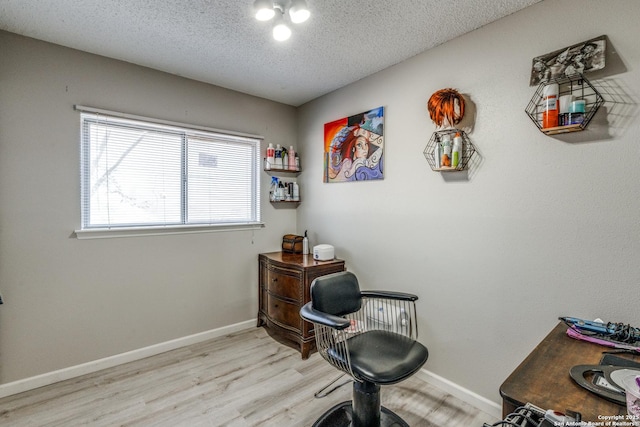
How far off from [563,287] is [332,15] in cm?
206

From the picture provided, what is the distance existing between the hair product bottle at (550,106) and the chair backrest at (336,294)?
1458 mm

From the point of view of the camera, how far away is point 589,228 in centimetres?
158

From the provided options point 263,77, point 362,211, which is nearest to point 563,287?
point 362,211

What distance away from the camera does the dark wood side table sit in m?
0.85

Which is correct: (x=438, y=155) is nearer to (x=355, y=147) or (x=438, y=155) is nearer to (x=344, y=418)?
(x=355, y=147)

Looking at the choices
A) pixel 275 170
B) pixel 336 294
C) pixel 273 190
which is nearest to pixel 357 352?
pixel 336 294

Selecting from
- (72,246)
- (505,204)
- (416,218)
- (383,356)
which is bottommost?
(383,356)

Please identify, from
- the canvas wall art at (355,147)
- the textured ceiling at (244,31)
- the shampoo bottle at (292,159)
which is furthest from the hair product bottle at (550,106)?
the shampoo bottle at (292,159)

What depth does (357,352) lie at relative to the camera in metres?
1.71

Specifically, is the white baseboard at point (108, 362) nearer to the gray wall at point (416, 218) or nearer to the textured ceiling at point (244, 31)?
the gray wall at point (416, 218)

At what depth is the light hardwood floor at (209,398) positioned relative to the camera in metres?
1.91

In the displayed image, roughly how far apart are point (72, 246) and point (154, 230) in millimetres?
573

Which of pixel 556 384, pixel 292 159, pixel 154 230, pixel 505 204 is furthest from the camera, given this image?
pixel 292 159

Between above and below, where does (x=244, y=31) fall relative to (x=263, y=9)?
above
